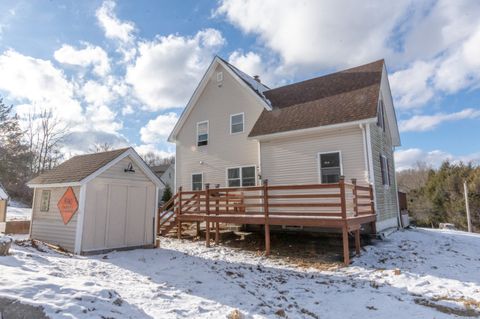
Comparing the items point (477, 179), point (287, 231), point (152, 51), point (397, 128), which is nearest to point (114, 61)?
point (152, 51)

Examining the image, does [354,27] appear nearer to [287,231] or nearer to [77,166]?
[287,231]

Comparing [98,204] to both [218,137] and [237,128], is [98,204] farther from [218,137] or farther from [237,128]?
[237,128]

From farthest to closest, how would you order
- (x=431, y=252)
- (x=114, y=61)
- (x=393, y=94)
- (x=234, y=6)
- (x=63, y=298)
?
1. (x=393, y=94)
2. (x=114, y=61)
3. (x=234, y=6)
4. (x=431, y=252)
5. (x=63, y=298)

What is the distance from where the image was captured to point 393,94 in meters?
15.1

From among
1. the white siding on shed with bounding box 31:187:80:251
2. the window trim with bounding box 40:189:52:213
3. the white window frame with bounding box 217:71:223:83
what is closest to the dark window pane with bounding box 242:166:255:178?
the white window frame with bounding box 217:71:223:83

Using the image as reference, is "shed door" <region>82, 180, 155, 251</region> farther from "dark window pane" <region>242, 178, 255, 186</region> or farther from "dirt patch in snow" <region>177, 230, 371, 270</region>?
"dark window pane" <region>242, 178, 255, 186</region>

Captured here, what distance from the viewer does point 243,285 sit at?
19.5 ft

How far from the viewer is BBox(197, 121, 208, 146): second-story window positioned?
1603 cm

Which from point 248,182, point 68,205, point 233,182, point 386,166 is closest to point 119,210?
point 68,205

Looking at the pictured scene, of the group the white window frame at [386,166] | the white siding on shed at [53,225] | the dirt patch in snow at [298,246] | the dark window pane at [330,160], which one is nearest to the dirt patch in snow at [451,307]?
the dirt patch in snow at [298,246]

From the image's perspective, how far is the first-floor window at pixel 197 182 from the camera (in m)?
15.8

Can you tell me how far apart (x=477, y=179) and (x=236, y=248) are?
24898 mm

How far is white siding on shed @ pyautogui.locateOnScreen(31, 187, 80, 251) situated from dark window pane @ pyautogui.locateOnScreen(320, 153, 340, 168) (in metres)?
8.73

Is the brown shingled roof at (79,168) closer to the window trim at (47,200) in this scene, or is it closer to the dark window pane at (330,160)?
the window trim at (47,200)
